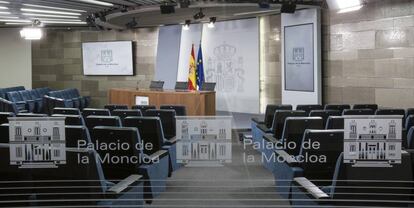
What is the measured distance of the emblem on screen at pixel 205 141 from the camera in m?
2.05

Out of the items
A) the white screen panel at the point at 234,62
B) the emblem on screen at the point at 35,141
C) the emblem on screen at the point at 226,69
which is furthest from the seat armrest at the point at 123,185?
the emblem on screen at the point at 226,69

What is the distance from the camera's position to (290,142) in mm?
4609

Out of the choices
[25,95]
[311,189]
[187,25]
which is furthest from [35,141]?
[25,95]

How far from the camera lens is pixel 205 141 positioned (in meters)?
2.11

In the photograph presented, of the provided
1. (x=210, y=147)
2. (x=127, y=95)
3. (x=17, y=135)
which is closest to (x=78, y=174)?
(x=17, y=135)

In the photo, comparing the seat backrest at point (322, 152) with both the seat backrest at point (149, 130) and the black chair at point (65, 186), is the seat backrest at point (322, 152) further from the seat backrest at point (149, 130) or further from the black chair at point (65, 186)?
the seat backrest at point (149, 130)

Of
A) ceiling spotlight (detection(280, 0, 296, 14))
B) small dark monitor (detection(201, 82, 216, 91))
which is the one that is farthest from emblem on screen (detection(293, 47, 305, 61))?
small dark monitor (detection(201, 82, 216, 91))

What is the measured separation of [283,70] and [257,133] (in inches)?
181

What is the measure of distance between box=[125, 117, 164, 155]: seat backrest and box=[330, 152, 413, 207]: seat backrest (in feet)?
8.71

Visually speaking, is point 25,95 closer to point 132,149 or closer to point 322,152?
point 132,149

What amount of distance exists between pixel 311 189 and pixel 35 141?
153 centimetres

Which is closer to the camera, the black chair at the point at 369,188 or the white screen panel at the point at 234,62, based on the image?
the black chair at the point at 369,188

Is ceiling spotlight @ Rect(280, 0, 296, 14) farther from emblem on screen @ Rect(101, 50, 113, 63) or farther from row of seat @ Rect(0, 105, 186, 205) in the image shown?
emblem on screen @ Rect(101, 50, 113, 63)

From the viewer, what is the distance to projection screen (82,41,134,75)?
14.2 meters
